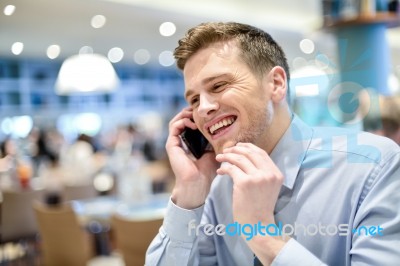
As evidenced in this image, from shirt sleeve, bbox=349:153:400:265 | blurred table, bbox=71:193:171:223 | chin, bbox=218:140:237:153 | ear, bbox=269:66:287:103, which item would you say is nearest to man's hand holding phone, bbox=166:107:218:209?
chin, bbox=218:140:237:153

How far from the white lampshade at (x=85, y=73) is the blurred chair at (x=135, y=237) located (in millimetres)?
2124

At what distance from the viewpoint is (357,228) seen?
0.84 m

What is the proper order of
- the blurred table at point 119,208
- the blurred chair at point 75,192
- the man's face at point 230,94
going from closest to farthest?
the man's face at point 230,94 → the blurred table at point 119,208 → the blurred chair at point 75,192

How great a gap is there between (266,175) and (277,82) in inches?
9.0

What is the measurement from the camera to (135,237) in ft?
5.24

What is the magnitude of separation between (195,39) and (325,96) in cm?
33

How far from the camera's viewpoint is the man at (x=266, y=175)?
802mm

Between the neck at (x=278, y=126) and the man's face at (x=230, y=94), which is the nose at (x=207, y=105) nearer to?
the man's face at (x=230, y=94)

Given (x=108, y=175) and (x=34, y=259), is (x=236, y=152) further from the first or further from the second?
(x=108, y=175)

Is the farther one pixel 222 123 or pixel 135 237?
pixel 135 237

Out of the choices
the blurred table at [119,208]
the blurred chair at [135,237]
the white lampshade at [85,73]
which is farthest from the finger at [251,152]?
the white lampshade at [85,73]

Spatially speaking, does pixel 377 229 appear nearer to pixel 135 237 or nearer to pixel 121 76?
pixel 135 237

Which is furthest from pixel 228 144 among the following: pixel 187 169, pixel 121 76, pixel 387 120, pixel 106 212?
pixel 121 76

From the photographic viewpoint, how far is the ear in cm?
91
